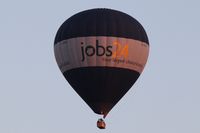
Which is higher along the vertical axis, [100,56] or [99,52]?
[99,52]

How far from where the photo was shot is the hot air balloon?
11419cm

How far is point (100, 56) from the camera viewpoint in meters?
114

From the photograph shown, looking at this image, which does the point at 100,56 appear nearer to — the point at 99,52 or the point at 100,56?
the point at 100,56

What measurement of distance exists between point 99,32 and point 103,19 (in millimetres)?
920

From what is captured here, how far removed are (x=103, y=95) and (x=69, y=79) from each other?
8.34 ft

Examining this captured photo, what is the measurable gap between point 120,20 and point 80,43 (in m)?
2.87

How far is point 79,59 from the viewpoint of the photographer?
11438 centimetres

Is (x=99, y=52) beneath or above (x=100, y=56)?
above

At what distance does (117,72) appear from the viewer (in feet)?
375

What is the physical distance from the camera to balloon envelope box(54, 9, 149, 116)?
375ft

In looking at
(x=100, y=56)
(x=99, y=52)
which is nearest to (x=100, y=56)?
(x=100, y=56)

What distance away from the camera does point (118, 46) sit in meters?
114

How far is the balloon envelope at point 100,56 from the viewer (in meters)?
114

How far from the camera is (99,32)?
114 meters
